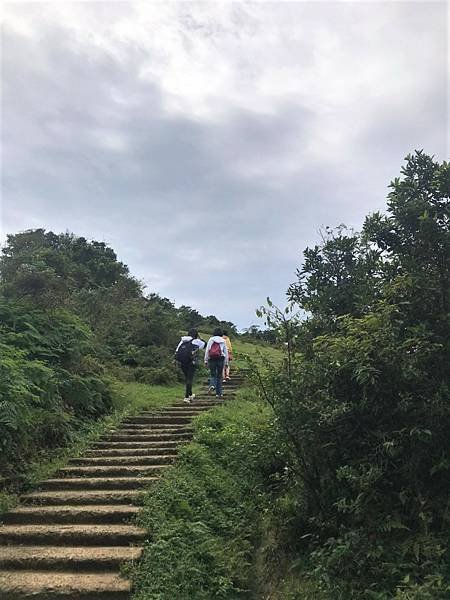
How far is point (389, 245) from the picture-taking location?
676cm

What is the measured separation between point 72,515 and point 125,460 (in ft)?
6.11

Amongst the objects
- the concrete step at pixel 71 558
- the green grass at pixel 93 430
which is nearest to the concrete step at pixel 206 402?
the green grass at pixel 93 430

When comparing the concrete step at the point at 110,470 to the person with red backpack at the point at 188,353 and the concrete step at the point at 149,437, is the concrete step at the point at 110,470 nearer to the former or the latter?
the concrete step at the point at 149,437

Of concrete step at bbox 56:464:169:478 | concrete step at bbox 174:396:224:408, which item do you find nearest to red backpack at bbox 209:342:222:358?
concrete step at bbox 174:396:224:408

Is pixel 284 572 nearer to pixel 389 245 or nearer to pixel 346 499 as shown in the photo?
pixel 346 499

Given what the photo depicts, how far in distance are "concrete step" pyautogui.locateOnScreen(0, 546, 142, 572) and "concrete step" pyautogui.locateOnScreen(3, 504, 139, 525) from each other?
2.05 ft

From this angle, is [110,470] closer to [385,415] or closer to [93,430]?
[93,430]

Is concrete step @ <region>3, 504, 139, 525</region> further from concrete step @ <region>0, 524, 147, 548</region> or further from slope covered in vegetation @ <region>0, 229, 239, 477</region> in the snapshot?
slope covered in vegetation @ <region>0, 229, 239, 477</region>

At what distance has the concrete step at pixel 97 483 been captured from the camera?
293 inches

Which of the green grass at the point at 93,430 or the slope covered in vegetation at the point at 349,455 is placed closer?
the slope covered in vegetation at the point at 349,455

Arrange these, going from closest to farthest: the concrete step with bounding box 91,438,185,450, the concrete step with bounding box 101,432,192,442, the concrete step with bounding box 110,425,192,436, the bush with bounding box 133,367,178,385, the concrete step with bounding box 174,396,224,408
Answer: the concrete step with bounding box 91,438,185,450 → the concrete step with bounding box 101,432,192,442 → the concrete step with bounding box 110,425,192,436 → the concrete step with bounding box 174,396,224,408 → the bush with bounding box 133,367,178,385

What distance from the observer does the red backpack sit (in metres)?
12.4

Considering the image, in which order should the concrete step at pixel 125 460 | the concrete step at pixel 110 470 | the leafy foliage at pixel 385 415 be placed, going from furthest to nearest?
the concrete step at pixel 125 460
the concrete step at pixel 110 470
the leafy foliage at pixel 385 415

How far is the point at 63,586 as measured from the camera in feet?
17.1
